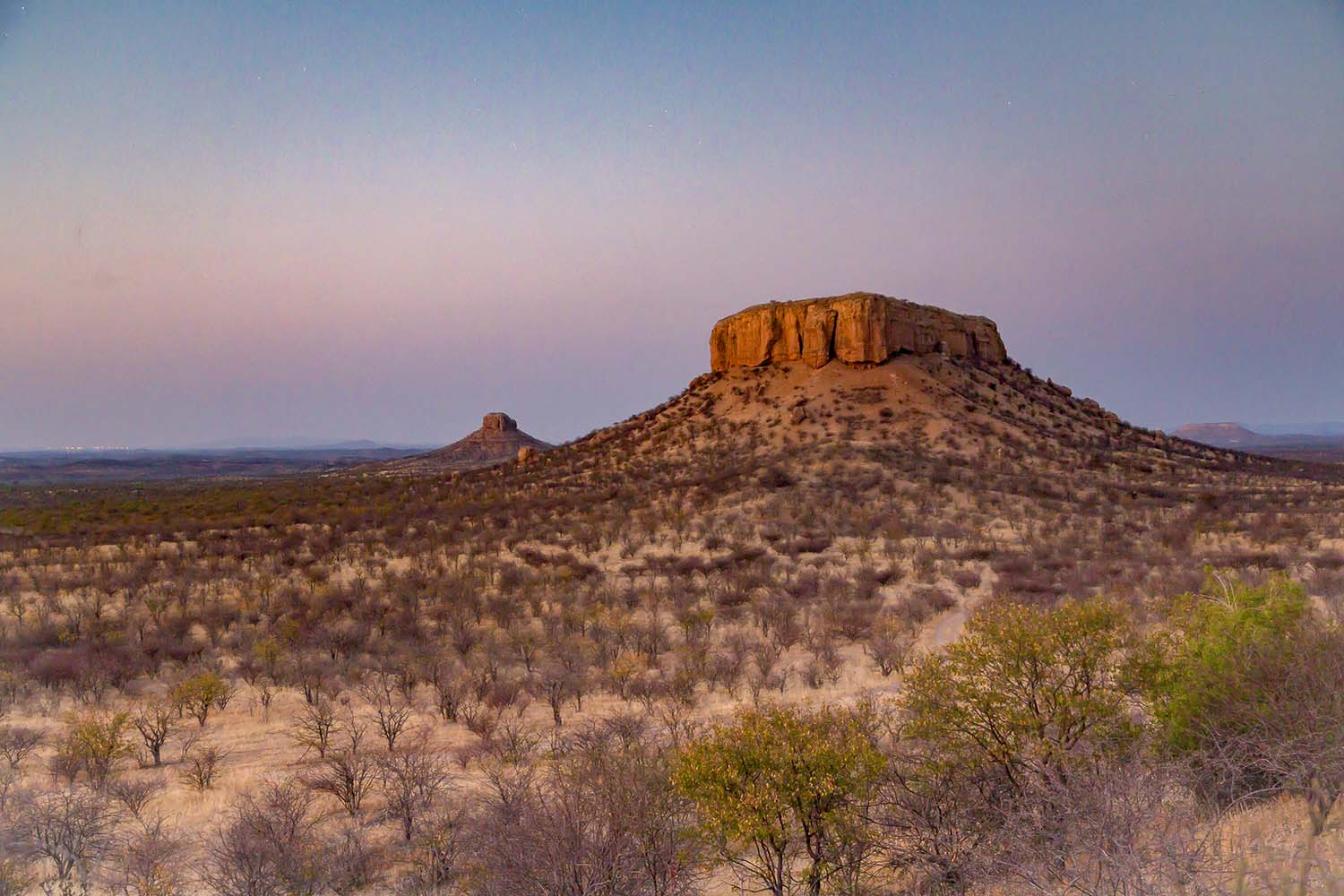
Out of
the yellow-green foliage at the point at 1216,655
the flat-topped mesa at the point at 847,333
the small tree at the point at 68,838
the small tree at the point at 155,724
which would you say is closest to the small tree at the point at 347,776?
the small tree at the point at 68,838

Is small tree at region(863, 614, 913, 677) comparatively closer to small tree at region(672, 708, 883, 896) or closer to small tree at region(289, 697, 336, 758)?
small tree at region(672, 708, 883, 896)

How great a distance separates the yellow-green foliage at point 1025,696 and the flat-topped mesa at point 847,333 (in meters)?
40.5

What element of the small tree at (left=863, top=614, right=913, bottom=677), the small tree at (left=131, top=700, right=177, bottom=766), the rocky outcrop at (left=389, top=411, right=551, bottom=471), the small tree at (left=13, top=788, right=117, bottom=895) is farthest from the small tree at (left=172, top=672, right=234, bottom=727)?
the rocky outcrop at (left=389, top=411, right=551, bottom=471)

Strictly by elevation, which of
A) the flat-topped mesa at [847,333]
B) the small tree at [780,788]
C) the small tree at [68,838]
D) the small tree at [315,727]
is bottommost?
the small tree at [315,727]

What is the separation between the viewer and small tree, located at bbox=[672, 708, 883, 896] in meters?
5.72

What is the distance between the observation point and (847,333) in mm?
46375

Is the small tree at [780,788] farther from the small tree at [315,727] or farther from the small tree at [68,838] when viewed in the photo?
the small tree at [315,727]

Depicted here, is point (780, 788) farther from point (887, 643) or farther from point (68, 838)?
point (887, 643)

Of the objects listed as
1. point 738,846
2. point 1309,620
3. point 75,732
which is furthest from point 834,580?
point 75,732

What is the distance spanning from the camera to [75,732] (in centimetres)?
870

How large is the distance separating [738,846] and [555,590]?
11.4 metres

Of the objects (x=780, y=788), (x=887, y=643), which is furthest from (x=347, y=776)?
(x=887, y=643)

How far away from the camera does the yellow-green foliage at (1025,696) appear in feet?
21.6

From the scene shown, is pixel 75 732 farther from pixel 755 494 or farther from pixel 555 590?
pixel 755 494
